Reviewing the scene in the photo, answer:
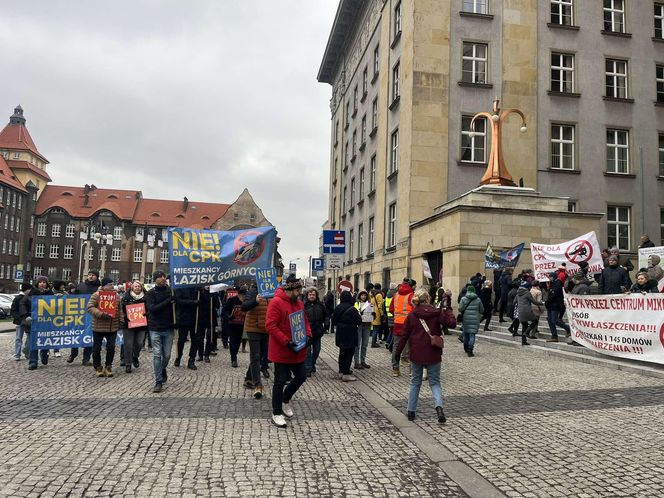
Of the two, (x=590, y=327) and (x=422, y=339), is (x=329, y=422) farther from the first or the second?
(x=590, y=327)

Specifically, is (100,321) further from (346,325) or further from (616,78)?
(616,78)

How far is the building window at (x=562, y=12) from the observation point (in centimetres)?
2620

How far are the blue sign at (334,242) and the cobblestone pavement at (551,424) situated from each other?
17.9ft

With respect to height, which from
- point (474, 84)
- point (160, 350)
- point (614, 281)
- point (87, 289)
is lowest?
point (160, 350)

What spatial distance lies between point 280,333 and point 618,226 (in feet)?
79.6

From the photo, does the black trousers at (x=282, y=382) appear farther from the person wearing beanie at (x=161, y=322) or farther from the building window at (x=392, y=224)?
the building window at (x=392, y=224)

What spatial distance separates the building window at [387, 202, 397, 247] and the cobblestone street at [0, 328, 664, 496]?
18795mm

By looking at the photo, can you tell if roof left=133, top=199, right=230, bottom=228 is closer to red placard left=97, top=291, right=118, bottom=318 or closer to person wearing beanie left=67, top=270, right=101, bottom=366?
person wearing beanie left=67, top=270, right=101, bottom=366

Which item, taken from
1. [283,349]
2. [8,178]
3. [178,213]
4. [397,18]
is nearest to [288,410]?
[283,349]

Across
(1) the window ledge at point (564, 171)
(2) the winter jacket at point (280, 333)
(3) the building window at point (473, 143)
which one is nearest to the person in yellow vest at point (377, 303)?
(2) the winter jacket at point (280, 333)

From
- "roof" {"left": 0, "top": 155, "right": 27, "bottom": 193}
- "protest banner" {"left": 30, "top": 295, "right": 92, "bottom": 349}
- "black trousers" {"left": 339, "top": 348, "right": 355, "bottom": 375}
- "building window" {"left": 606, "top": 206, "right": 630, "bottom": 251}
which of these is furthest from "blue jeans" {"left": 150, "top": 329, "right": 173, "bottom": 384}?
"roof" {"left": 0, "top": 155, "right": 27, "bottom": 193}

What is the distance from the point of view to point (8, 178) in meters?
74.5

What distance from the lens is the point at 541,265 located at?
49.8 ft

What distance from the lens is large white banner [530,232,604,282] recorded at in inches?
558
